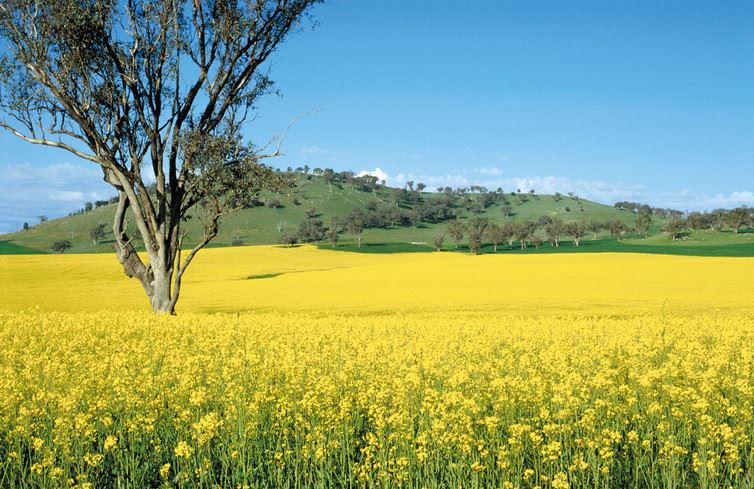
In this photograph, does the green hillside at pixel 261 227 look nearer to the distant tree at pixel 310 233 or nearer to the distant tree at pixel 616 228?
the distant tree at pixel 310 233

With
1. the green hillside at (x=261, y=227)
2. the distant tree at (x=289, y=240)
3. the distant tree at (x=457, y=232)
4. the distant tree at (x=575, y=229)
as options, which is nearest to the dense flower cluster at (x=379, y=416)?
the distant tree at (x=289, y=240)

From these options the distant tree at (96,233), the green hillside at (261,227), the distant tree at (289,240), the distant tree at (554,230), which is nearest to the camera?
the distant tree at (289,240)

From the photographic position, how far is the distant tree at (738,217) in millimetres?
132000

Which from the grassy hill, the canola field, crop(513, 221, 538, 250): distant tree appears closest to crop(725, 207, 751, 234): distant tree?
the grassy hill

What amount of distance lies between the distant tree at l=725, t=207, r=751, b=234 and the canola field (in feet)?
378

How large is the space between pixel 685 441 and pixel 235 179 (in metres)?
21.7

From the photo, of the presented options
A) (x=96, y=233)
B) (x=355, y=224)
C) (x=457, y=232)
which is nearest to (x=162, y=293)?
(x=457, y=232)

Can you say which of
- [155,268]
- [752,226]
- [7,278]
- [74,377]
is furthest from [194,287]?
[752,226]

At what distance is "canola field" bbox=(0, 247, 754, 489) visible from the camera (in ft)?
20.8

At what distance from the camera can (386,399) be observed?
26.6ft

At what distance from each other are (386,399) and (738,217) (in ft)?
477

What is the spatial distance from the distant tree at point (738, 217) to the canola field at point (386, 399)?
378 ft

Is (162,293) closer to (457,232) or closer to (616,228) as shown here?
(457,232)

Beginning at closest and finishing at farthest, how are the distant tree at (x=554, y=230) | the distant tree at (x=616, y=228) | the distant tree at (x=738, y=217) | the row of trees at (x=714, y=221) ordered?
1. the row of trees at (x=714, y=221)
2. the distant tree at (x=738, y=217)
3. the distant tree at (x=554, y=230)
4. the distant tree at (x=616, y=228)
